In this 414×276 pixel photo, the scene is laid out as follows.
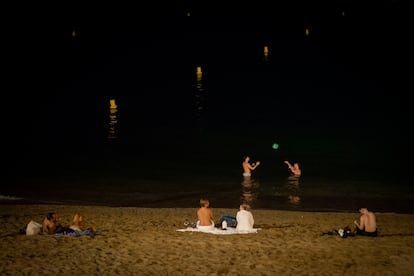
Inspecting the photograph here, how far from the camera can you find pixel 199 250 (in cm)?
1479

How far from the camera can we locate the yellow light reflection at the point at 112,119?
47.0 meters

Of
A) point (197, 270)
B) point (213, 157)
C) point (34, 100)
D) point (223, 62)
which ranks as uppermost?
point (223, 62)

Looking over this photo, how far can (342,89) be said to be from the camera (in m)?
76.9

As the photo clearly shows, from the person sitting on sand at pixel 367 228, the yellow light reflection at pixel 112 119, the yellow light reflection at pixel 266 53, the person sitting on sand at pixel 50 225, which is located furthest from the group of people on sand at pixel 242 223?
the yellow light reflection at pixel 266 53

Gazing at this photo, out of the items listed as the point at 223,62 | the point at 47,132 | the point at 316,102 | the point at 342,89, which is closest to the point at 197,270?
the point at 47,132

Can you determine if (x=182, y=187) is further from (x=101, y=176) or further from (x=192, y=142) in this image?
(x=192, y=142)

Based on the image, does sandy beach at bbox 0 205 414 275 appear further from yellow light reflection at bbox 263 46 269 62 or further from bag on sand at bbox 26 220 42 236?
yellow light reflection at bbox 263 46 269 62

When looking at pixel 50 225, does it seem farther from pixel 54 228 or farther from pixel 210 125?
pixel 210 125

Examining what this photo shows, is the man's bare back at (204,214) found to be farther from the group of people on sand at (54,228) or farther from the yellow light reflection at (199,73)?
the yellow light reflection at (199,73)

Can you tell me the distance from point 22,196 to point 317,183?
43.8 ft

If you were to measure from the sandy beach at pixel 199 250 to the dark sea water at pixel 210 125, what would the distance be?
19.6 ft

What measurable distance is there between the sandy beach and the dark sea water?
5.98 m

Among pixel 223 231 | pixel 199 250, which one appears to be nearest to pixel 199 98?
pixel 223 231

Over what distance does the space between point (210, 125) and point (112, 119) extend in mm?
9775
